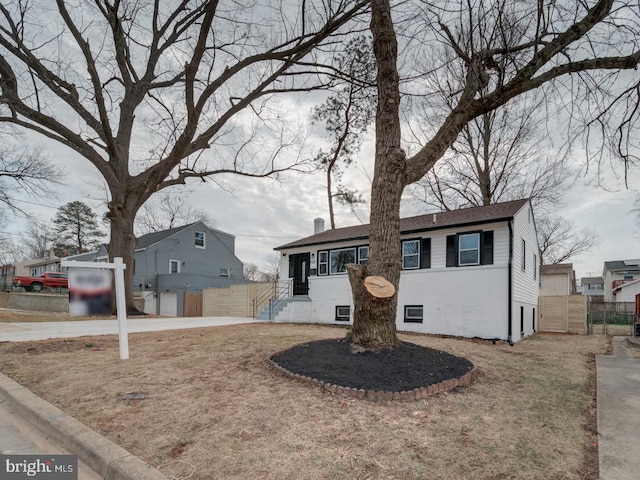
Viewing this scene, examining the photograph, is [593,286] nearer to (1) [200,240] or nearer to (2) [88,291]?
(1) [200,240]

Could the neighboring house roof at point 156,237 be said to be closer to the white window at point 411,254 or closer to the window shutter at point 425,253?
the white window at point 411,254

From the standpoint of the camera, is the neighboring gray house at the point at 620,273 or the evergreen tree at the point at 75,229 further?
the evergreen tree at the point at 75,229

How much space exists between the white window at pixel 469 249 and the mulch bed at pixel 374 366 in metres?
6.86

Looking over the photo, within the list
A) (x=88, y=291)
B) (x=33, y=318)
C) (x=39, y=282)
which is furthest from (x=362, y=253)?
(x=39, y=282)

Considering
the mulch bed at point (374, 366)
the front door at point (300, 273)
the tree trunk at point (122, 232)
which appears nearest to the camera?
the mulch bed at point (374, 366)

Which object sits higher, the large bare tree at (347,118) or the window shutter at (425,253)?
the large bare tree at (347,118)

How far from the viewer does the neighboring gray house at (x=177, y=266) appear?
26.2m

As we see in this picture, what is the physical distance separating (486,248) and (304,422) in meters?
9.82

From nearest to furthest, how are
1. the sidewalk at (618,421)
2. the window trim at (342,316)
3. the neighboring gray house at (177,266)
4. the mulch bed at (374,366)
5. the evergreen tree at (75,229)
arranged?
1. the sidewalk at (618,421)
2. the mulch bed at (374,366)
3. the window trim at (342,316)
4. the neighboring gray house at (177,266)
5. the evergreen tree at (75,229)

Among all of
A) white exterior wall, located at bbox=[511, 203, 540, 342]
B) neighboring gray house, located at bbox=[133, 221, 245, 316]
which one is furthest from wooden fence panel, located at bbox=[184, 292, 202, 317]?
white exterior wall, located at bbox=[511, 203, 540, 342]

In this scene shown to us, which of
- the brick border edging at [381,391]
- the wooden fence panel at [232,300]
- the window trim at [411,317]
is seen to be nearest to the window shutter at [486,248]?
the window trim at [411,317]

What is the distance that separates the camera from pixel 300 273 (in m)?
17.2

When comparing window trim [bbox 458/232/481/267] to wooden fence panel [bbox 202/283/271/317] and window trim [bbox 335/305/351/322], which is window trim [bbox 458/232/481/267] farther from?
wooden fence panel [bbox 202/283/271/317]

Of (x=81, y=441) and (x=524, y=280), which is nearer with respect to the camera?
(x=81, y=441)
